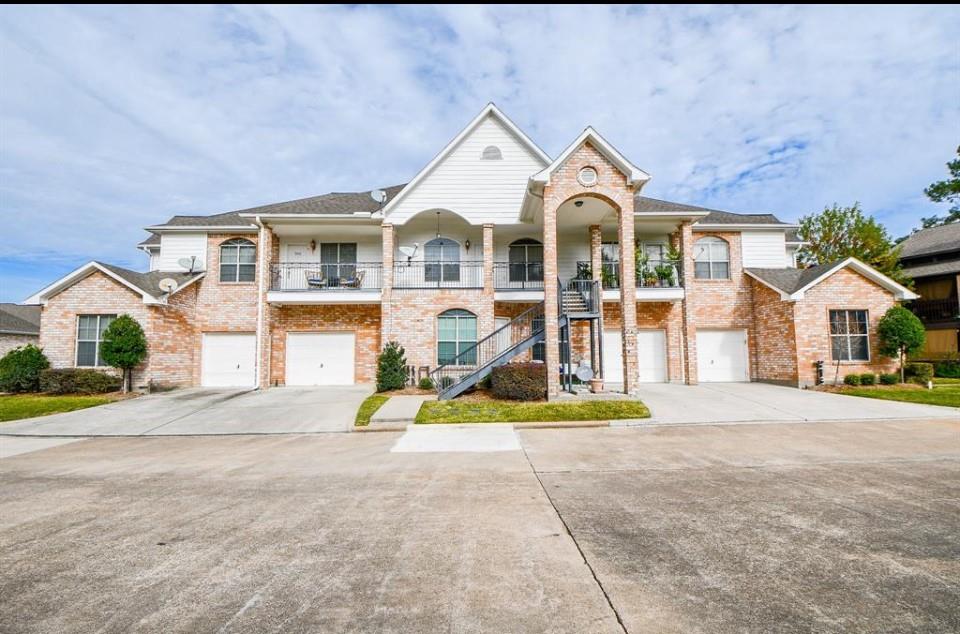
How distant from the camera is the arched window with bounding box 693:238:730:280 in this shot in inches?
706

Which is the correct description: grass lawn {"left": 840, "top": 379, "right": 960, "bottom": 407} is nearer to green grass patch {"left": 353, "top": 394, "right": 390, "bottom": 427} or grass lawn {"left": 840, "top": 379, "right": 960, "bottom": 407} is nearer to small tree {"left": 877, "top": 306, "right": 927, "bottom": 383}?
small tree {"left": 877, "top": 306, "right": 927, "bottom": 383}

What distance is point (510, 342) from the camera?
16.6 meters

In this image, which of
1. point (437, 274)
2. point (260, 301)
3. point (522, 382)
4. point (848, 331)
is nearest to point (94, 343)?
point (260, 301)

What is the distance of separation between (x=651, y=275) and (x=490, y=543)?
1460cm

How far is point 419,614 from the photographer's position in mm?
2967

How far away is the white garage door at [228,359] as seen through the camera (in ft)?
55.8

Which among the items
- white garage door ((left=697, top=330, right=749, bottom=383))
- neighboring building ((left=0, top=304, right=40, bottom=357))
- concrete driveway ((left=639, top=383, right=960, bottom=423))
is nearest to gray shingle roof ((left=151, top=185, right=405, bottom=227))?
concrete driveway ((left=639, top=383, right=960, bottom=423))

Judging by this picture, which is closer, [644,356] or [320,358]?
[320,358]

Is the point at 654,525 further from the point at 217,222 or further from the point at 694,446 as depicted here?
the point at 217,222

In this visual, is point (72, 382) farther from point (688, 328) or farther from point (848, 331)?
point (848, 331)

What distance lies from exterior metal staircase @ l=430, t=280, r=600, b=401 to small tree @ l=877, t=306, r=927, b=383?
10549 mm

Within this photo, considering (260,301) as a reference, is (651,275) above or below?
above

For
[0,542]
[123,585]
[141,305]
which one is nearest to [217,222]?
[141,305]

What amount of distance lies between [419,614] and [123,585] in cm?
242
